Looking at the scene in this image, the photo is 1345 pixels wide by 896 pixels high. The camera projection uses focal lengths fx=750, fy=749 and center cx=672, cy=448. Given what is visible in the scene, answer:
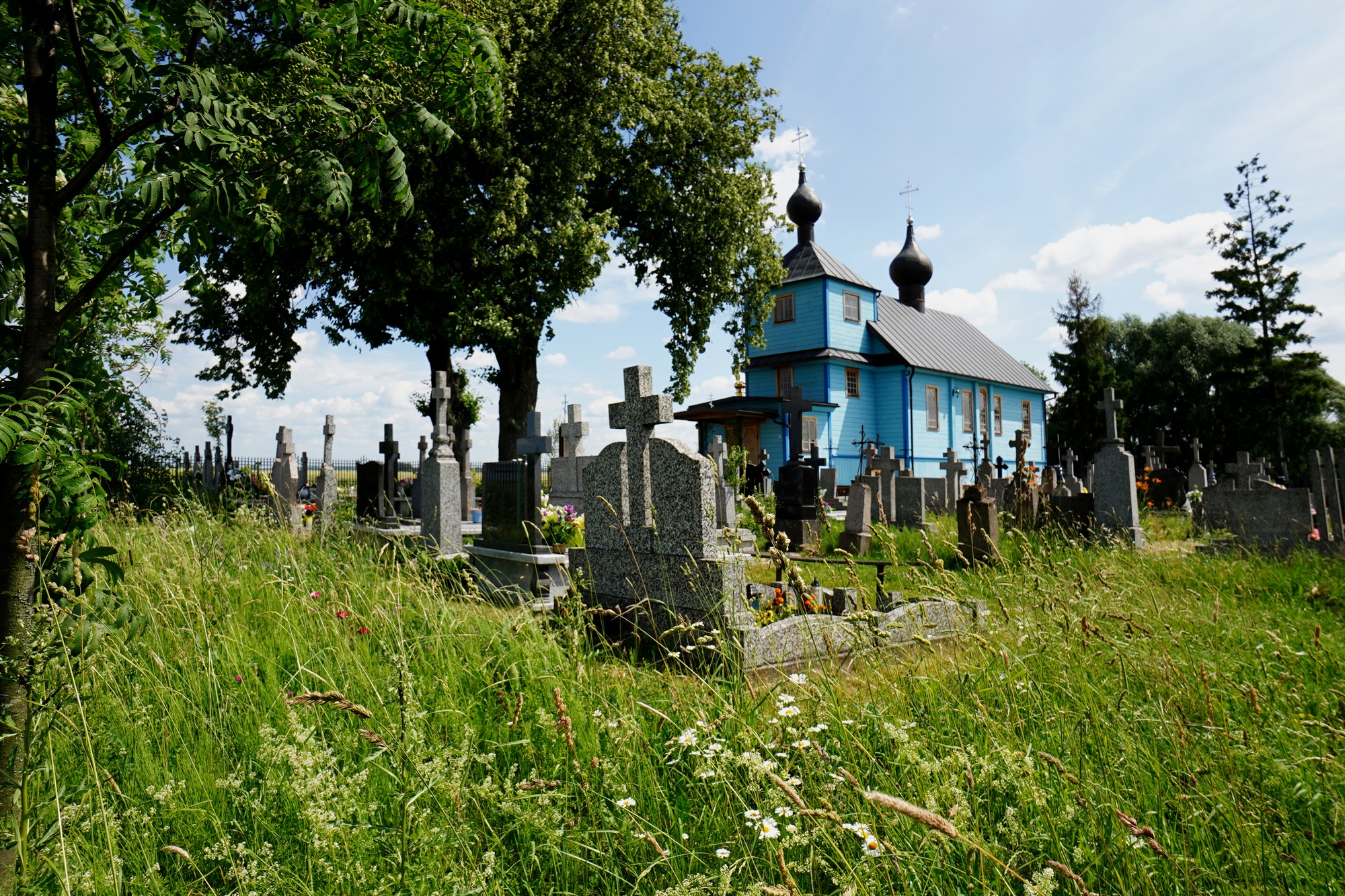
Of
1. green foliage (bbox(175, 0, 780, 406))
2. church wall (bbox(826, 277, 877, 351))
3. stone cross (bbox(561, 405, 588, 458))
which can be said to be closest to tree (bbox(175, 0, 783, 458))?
green foliage (bbox(175, 0, 780, 406))

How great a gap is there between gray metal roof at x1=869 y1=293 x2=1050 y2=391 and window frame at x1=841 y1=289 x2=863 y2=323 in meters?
0.80

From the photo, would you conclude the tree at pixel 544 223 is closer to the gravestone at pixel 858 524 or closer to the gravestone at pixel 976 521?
the gravestone at pixel 858 524

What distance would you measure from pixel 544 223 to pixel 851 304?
56.0 ft

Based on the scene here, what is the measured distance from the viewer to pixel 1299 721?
8.58 ft

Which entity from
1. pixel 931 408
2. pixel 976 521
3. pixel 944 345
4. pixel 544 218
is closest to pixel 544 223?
pixel 544 218

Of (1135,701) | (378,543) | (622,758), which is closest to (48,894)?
(622,758)

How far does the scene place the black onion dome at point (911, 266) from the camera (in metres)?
36.3

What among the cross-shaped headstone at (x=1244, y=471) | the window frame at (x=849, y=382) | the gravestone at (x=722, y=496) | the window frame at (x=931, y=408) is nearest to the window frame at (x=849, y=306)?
the window frame at (x=849, y=382)

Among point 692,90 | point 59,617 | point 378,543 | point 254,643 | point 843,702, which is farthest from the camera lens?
point 692,90

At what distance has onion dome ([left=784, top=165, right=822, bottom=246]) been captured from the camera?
3023 cm

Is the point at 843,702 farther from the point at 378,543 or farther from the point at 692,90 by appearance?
the point at 692,90

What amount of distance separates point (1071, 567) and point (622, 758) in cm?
491

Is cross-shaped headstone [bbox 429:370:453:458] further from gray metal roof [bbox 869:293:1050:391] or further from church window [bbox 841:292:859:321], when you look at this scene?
gray metal roof [bbox 869:293:1050:391]

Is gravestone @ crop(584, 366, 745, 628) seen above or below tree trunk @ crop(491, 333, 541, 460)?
below
